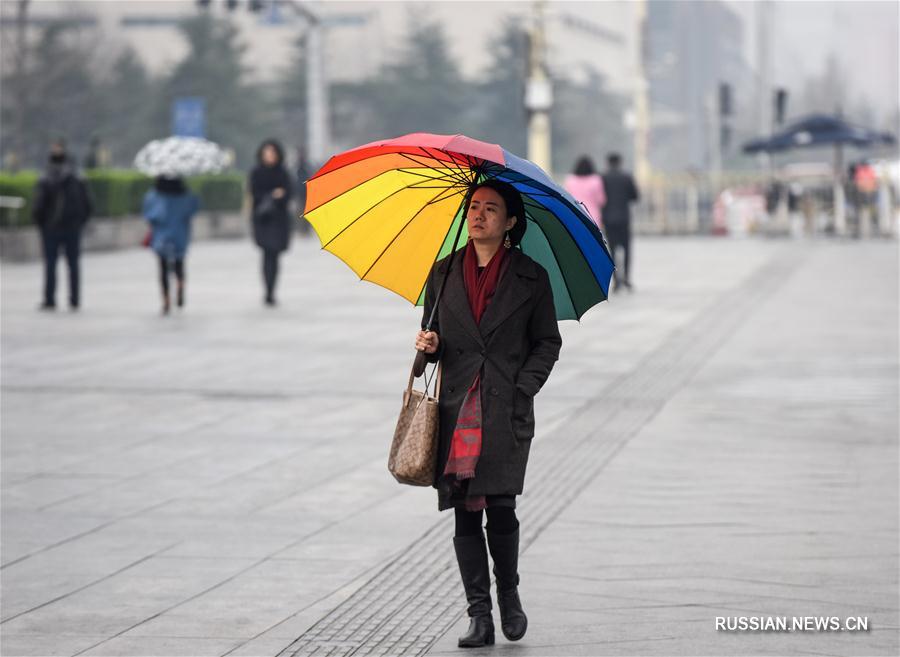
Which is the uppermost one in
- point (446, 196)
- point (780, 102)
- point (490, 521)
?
point (780, 102)

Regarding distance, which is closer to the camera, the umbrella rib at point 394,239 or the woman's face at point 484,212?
the woman's face at point 484,212

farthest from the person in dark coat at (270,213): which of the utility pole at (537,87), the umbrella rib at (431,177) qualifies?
the umbrella rib at (431,177)

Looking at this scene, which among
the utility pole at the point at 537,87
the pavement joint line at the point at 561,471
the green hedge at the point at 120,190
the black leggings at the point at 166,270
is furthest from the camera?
the utility pole at the point at 537,87

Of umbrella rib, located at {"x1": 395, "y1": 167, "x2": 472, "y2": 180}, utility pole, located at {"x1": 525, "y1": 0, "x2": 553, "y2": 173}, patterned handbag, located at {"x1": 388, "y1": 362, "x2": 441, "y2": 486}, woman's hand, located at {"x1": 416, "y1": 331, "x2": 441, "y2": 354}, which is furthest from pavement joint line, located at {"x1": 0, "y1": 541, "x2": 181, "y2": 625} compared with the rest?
utility pole, located at {"x1": 525, "y1": 0, "x2": 553, "y2": 173}

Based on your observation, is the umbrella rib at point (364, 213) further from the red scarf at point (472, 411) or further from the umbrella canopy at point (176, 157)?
the umbrella canopy at point (176, 157)

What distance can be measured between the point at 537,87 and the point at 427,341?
2382 centimetres

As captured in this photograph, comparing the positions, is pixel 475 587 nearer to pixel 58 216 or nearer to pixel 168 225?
pixel 168 225

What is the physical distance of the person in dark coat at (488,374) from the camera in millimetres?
5457

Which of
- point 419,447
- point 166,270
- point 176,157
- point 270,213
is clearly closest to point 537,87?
point 176,157

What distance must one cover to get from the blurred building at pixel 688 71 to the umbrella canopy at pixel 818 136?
6956cm

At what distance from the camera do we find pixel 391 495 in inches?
332

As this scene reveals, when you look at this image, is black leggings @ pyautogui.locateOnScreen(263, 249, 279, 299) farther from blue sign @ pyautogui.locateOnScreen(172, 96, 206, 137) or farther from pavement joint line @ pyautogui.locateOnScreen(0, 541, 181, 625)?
blue sign @ pyautogui.locateOnScreen(172, 96, 206, 137)

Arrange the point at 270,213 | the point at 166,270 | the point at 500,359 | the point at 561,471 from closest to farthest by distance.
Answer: the point at 500,359
the point at 561,471
the point at 166,270
the point at 270,213

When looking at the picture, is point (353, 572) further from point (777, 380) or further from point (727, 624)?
point (777, 380)
